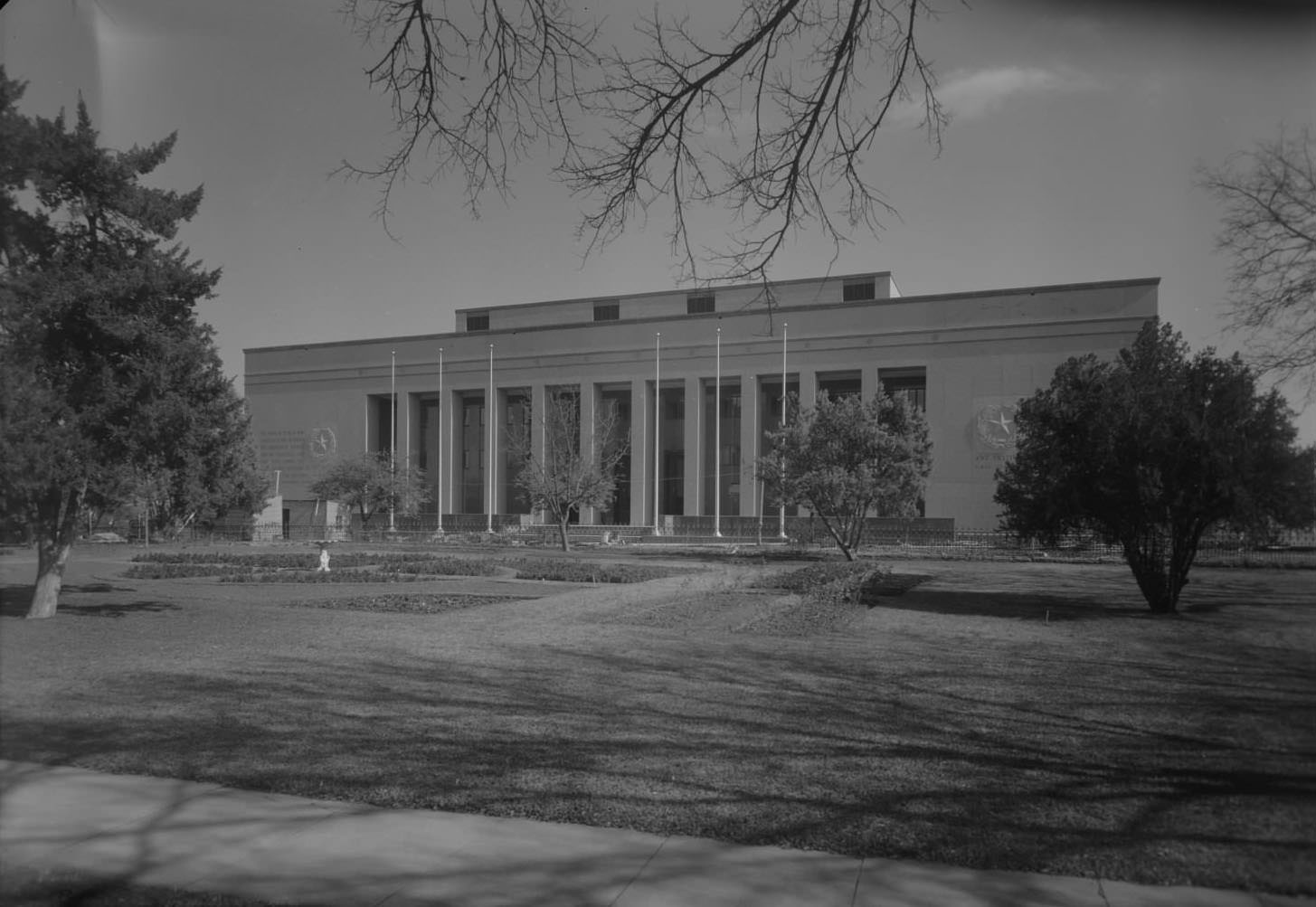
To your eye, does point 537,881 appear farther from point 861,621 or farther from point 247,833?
point 861,621

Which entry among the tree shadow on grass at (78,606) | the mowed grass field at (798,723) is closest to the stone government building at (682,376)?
the mowed grass field at (798,723)

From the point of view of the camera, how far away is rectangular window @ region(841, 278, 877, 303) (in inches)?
363

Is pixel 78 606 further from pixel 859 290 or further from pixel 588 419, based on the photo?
pixel 588 419

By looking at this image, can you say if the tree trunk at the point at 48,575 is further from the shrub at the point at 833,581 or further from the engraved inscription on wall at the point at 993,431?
the engraved inscription on wall at the point at 993,431

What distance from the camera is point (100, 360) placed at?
11133 millimetres

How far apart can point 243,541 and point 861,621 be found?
109 feet

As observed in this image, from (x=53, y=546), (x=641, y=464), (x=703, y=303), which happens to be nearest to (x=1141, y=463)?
(x=703, y=303)

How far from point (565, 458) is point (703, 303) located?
3145 centimetres

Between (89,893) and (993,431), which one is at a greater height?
(993,431)

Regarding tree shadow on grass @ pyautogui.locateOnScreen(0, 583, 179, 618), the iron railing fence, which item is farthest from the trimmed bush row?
the iron railing fence

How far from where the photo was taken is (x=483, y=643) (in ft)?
38.2

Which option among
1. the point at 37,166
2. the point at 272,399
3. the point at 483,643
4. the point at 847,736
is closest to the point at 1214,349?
the point at 847,736

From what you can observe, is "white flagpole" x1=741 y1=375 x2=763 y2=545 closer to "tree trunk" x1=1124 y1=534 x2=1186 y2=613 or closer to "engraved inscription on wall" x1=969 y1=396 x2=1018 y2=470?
"engraved inscription on wall" x1=969 y1=396 x2=1018 y2=470

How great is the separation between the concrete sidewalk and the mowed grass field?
0.75ft
